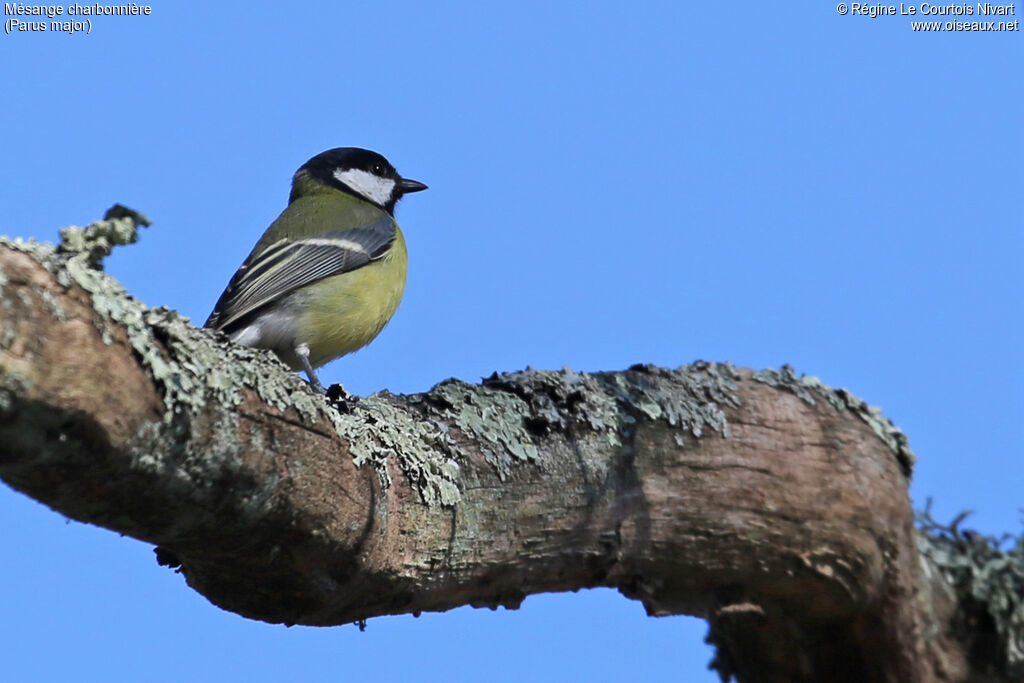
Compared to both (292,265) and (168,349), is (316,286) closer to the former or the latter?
(292,265)

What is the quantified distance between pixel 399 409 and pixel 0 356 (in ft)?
4.49

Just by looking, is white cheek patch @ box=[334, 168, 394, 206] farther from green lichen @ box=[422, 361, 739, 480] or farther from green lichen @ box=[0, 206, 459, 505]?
green lichen @ box=[0, 206, 459, 505]

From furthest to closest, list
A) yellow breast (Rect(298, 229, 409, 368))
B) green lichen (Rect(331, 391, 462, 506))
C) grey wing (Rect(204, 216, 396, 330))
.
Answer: yellow breast (Rect(298, 229, 409, 368)) → grey wing (Rect(204, 216, 396, 330)) → green lichen (Rect(331, 391, 462, 506))

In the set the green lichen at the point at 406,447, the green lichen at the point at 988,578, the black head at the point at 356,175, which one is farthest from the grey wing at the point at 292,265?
the green lichen at the point at 988,578

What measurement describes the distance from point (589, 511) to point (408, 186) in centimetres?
488

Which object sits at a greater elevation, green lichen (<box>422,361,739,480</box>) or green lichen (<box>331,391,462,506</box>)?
green lichen (<box>422,361,739,480</box>)

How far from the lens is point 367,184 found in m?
7.31

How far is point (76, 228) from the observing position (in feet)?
6.73

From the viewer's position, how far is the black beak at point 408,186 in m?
7.43

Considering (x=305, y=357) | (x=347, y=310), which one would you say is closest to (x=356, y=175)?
(x=347, y=310)

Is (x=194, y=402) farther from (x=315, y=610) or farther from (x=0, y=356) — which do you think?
(x=315, y=610)

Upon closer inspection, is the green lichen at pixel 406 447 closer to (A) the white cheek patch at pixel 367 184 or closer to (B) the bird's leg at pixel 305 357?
(B) the bird's leg at pixel 305 357

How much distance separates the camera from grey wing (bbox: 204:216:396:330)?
519cm

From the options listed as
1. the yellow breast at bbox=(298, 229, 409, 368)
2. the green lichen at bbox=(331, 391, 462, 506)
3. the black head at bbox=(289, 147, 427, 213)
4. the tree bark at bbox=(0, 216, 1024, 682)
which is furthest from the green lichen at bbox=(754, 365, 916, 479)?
the black head at bbox=(289, 147, 427, 213)
